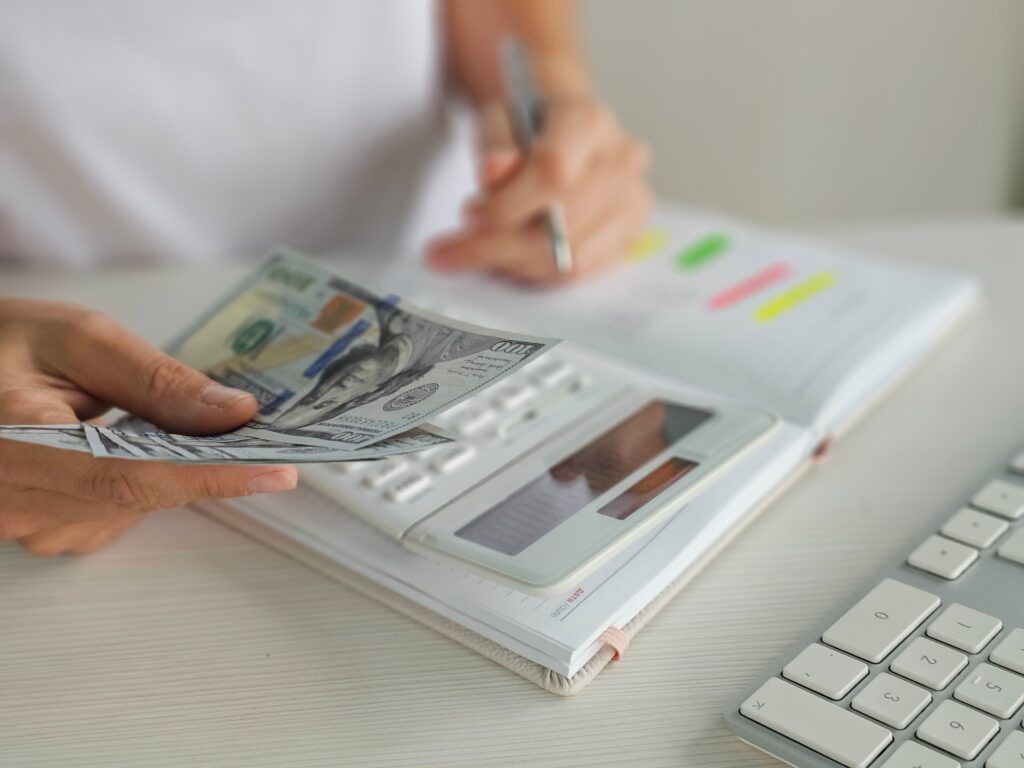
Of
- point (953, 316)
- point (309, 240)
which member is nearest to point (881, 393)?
point (953, 316)

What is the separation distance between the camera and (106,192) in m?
0.99

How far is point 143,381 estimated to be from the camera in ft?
1.76

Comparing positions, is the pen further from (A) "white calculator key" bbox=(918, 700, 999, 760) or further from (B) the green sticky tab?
(A) "white calculator key" bbox=(918, 700, 999, 760)

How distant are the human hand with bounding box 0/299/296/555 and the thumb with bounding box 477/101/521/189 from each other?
39 centimetres

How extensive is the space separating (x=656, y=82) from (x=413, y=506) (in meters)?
1.22

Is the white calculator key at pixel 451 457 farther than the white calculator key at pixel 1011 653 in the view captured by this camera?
Yes

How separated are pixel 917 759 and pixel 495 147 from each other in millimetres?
673

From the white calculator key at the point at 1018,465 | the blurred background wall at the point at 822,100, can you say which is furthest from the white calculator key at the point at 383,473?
the blurred background wall at the point at 822,100

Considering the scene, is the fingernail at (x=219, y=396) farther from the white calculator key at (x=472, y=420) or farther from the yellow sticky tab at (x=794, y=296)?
the yellow sticky tab at (x=794, y=296)

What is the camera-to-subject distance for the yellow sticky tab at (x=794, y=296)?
2.48 feet

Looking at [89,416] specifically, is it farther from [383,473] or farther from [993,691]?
[993,691]

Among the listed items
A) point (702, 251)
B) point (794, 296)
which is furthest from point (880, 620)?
point (702, 251)

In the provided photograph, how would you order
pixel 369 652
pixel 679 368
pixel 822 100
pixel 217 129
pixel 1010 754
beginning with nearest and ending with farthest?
pixel 1010 754 → pixel 369 652 → pixel 679 368 → pixel 217 129 → pixel 822 100

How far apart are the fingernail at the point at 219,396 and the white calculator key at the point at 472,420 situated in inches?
5.3
